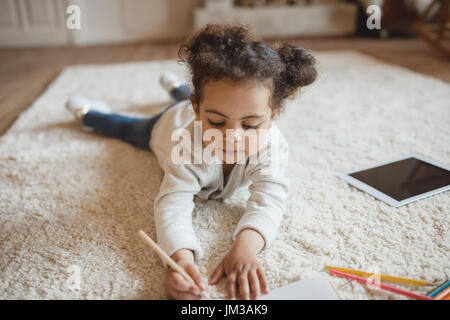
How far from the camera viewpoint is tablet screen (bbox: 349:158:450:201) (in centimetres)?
87

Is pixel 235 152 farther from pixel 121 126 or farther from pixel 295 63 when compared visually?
pixel 121 126

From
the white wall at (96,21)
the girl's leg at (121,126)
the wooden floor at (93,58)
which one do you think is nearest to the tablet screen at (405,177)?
the girl's leg at (121,126)

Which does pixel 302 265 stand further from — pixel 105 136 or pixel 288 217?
pixel 105 136

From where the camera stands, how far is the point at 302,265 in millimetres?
651

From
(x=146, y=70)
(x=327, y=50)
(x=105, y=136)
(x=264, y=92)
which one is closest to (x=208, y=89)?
(x=264, y=92)

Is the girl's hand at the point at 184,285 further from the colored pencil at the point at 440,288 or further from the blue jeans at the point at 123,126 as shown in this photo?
the blue jeans at the point at 123,126

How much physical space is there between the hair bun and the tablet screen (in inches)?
13.3

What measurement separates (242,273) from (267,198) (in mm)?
182

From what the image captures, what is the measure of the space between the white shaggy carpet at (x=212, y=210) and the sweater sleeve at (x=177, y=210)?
4cm

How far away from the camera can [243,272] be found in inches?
24.1

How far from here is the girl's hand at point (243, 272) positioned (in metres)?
0.59

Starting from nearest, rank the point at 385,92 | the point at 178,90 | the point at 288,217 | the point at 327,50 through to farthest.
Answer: the point at 288,217, the point at 178,90, the point at 385,92, the point at 327,50

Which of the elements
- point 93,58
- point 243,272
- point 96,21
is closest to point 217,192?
point 243,272

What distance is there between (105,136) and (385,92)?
44.9 inches
